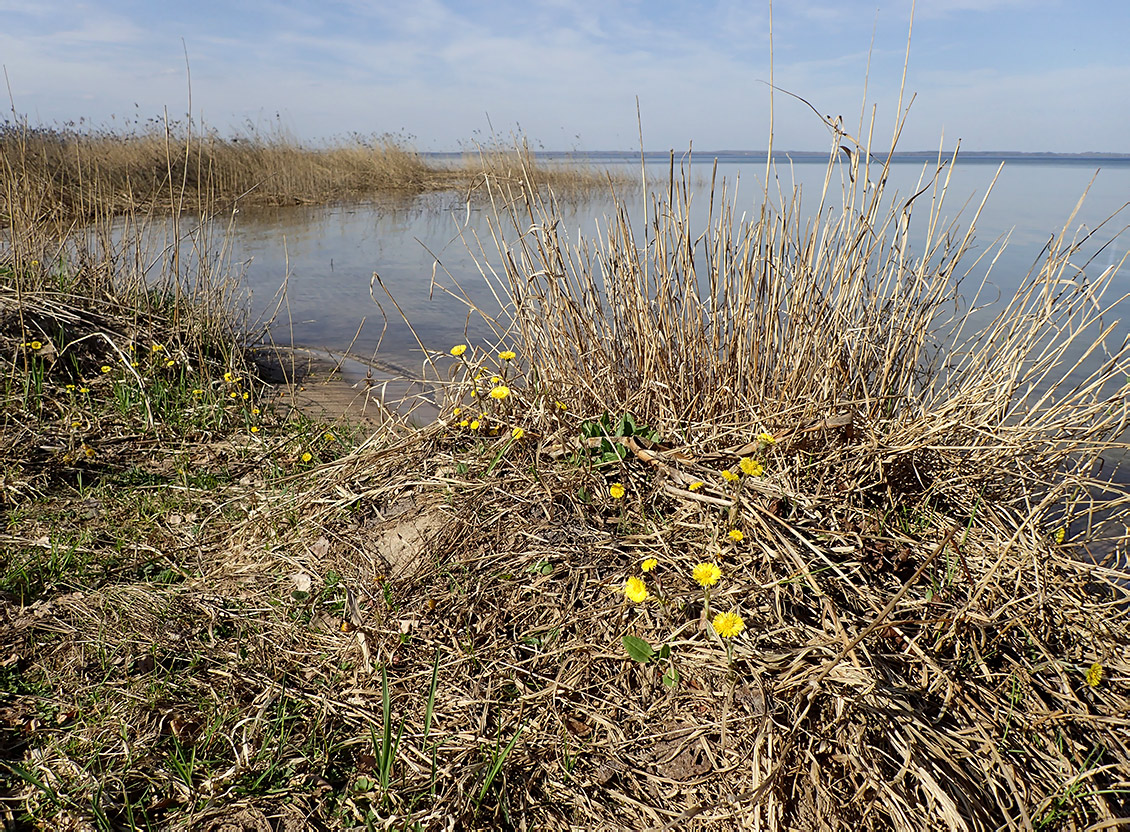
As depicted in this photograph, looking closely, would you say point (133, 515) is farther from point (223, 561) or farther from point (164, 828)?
point (164, 828)

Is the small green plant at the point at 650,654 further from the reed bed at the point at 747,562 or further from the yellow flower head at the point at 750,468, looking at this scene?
the yellow flower head at the point at 750,468

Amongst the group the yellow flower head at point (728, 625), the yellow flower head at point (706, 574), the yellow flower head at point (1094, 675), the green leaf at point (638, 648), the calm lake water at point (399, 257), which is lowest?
the yellow flower head at point (1094, 675)

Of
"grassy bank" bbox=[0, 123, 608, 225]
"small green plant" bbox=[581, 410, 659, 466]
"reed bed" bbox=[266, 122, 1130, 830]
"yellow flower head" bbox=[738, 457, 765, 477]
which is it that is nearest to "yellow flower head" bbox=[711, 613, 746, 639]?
"reed bed" bbox=[266, 122, 1130, 830]

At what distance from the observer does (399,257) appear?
9.87 m

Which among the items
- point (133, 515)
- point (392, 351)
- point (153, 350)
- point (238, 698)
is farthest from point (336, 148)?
point (238, 698)

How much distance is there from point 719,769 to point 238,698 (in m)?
1.16

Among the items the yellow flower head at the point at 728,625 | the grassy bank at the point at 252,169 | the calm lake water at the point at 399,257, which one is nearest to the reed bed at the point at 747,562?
the yellow flower head at the point at 728,625

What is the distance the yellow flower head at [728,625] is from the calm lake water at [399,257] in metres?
2.15

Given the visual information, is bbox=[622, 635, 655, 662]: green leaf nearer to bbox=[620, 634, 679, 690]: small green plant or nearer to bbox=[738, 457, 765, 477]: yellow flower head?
bbox=[620, 634, 679, 690]: small green plant

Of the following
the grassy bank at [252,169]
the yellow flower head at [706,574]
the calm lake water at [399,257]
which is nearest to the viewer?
the yellow flower head at [706,574]

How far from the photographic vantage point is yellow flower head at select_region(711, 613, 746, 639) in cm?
147

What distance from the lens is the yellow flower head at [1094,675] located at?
5.04ft

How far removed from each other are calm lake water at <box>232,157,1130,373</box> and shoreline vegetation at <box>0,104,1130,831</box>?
43.4 inches

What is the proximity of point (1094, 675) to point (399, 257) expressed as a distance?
940 centimetres
